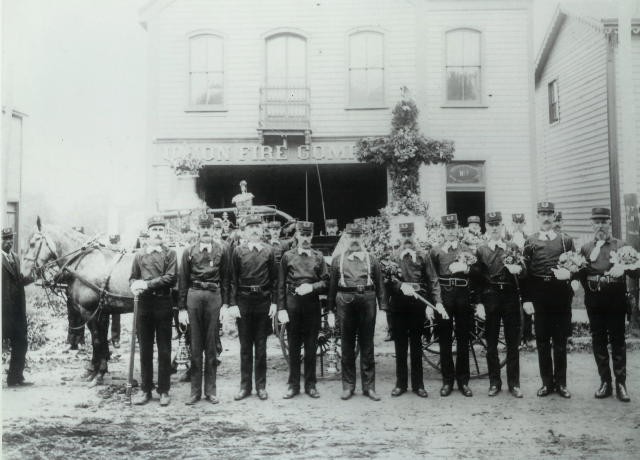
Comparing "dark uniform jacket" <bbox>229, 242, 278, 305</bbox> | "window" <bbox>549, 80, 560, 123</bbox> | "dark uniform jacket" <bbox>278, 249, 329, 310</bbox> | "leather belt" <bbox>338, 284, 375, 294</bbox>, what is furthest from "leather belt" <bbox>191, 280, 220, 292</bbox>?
"window" <bbox>549, 80, 560, 123</bbox>

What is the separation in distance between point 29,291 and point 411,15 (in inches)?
350

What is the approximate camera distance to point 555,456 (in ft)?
13.8

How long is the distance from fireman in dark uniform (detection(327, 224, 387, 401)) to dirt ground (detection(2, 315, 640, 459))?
0.28 metres

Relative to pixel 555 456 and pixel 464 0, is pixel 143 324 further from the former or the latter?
pixel 464 0

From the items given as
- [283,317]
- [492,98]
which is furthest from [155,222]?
[492,98]

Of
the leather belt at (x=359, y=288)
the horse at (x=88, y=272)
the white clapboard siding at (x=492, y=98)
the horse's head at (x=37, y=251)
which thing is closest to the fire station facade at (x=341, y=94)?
the white clapboard siding at (x=492, y=98)

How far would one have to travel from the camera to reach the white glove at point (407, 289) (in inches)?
230

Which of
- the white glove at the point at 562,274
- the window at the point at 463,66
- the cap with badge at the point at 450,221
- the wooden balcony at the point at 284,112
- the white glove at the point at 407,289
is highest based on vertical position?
the window at the point at 463,66

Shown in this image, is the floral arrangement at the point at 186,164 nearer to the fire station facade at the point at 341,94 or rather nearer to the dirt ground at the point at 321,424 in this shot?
the fire station facade at the point at 341,94

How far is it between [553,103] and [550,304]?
366 inches

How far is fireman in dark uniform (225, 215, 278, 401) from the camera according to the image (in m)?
5.89

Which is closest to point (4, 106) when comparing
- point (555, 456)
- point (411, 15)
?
point (555, 456)

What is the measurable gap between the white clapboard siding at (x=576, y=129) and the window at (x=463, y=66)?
2905mm

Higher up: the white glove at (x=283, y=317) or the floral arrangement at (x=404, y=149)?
the floral arrangement at (x=404, y=149)
